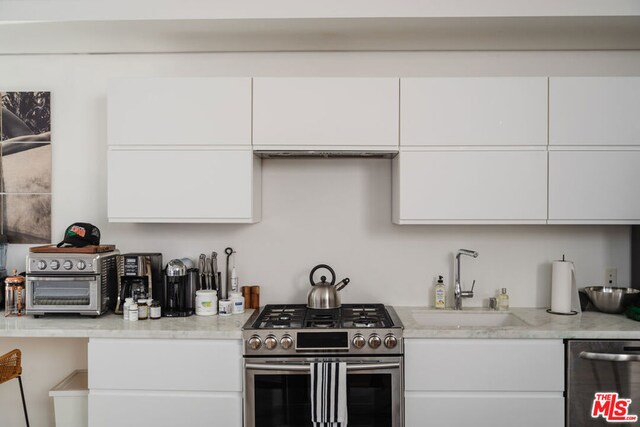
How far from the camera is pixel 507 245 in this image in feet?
9.75

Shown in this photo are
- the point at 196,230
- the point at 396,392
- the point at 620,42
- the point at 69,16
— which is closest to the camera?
the point at 396,392

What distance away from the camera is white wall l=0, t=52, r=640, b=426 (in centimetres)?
295

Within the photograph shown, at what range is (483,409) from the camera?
236 centimetres

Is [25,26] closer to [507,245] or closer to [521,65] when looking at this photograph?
[521,65]

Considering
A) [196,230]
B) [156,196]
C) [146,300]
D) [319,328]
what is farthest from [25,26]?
[319,328]

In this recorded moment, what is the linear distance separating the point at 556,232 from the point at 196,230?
2292mm

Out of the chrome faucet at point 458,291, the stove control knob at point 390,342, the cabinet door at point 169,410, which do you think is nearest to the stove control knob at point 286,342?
the cabinet door at point 169,410

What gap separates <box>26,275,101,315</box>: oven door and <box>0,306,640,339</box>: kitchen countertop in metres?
0.07

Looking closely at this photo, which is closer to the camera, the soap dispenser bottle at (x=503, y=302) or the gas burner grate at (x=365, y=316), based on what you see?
the gas burner grate at (x=365, y=316)

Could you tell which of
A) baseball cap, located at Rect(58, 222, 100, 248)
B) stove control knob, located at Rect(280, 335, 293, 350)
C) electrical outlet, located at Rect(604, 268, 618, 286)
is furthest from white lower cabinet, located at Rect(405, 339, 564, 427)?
baseball cap, located at Rect(58, 222, 100, 248)

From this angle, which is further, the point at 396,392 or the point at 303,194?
the point at 303,194

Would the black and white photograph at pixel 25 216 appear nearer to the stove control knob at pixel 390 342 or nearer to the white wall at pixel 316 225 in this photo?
the white wall at pixel 316 225

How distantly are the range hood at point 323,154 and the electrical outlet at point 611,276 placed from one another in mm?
1547

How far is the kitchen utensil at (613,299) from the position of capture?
2.68 m
